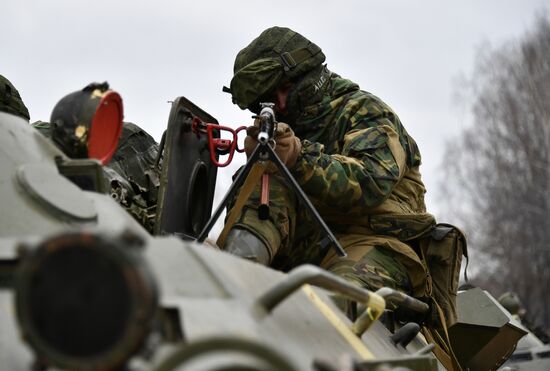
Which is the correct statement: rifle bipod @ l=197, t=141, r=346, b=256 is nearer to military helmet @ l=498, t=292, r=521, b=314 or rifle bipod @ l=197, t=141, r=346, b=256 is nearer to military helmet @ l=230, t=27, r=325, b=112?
military helmet @ l=230, t=27, r=325, b=112

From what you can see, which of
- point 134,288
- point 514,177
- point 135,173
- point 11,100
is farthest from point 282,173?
point 514,177

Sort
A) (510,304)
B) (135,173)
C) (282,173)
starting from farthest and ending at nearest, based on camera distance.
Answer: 1. (510,304)
2. (135,173)
3. (282,173)

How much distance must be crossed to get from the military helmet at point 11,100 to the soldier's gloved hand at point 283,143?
223 cm

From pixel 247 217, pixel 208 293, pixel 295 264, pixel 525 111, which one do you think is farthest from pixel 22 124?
pixel 525 111

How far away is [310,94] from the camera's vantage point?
6309 mm

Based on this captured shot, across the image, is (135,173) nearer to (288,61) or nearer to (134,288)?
(288,61)

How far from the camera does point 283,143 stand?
17.7ft

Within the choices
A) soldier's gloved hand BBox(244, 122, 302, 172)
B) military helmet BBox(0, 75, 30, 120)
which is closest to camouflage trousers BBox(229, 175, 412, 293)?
soldier's gloved hand BBox(244, 122, 302, 172)

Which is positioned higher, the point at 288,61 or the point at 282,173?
the point at 288,61

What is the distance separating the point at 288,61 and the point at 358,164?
28.3 inches

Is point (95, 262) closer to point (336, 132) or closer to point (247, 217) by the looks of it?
point (247, 217)

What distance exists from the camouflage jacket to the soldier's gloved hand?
0.27 feet

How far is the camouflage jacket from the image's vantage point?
567 cm

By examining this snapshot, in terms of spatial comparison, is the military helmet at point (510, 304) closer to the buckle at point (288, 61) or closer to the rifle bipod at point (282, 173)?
the buckle at point (288, 61)
